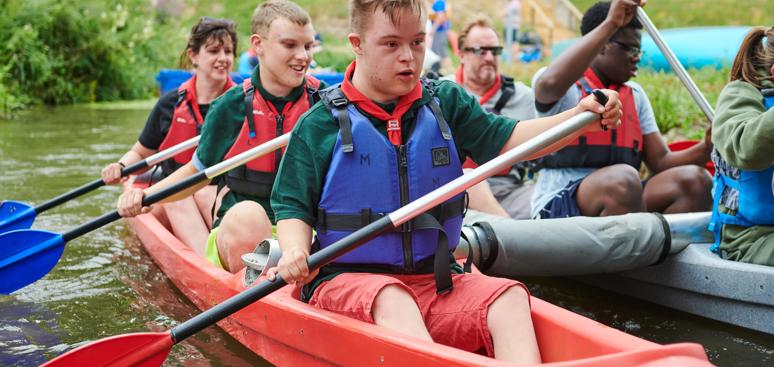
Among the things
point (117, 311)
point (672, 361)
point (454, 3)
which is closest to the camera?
point (672, 361)

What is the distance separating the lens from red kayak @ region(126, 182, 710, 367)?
1.83 m

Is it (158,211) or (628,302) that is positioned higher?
(158,211)

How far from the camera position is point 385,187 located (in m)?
2.38

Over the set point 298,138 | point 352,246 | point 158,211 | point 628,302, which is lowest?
point 628,302

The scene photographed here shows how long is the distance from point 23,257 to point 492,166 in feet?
6.79

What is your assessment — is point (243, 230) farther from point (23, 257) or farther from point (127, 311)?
point (23, 257)

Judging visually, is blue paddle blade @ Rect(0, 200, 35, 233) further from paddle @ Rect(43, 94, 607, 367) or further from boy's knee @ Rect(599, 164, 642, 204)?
boy's knee @ Rect(599, 164, 642, 204)

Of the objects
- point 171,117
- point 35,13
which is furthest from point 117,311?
point 35,13

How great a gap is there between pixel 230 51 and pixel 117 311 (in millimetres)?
1415

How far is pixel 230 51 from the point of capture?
431 centimetres

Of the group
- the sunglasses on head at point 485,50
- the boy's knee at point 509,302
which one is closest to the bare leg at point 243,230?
the boy's knee at point 509,302

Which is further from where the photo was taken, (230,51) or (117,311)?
(230,51)

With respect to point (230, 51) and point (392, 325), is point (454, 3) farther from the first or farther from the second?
point (392, 325)

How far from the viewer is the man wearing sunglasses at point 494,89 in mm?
4398
